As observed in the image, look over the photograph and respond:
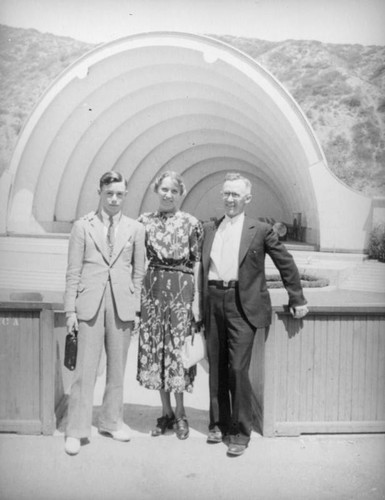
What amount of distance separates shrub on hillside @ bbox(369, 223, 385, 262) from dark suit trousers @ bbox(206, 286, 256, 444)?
10.8 m

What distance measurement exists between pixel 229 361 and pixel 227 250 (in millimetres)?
749

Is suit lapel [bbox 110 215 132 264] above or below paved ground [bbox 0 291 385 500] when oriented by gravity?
above

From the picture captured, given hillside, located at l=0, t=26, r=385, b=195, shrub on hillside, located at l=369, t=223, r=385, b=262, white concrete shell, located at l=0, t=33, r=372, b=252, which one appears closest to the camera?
shrub on hillside, located at l=369, t=223, r=385, b=262

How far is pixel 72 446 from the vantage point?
3125 millimetres

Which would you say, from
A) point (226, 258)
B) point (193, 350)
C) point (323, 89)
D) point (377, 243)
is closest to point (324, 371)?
point (193, 350)

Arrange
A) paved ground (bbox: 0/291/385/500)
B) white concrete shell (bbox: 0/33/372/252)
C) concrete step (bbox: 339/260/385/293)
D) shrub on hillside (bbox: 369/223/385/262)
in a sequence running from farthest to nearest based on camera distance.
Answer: white concrete shell (bbox: 0/33/372/252), shrub on hillside (bbox: 369/223/385/262), concrete step (bbox: 339/260/385/293), paved ground (bbox: 0/291/385/500)

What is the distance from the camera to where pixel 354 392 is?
345 centimetres

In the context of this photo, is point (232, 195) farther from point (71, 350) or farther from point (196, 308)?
point (71, 350)

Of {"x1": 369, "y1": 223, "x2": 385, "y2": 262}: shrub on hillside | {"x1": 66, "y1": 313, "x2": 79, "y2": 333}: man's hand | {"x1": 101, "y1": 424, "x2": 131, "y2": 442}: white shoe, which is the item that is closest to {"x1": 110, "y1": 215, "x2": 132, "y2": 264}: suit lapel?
{"x1": 66, "y1": 313, "x2": 79, "y2": 333}: man's hand

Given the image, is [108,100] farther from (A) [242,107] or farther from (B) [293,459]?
(B) [293,459]

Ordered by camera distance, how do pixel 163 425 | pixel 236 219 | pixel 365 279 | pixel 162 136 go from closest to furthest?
pixel 236 219, pixel 163 425, pixel 365 279, pixel 162 136

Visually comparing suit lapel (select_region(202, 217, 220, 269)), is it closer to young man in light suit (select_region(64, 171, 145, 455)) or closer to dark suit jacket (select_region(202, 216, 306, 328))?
dark suit jacket (select_region(202, 216, 306, 328))

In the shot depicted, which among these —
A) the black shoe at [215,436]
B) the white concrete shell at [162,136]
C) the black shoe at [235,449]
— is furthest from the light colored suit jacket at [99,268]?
the white concrete shell at [162,136]

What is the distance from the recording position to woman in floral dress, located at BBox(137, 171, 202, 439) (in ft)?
10.9
